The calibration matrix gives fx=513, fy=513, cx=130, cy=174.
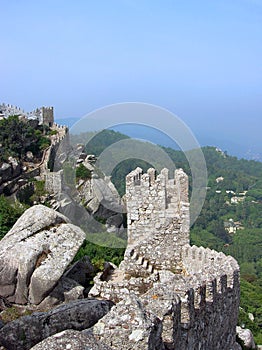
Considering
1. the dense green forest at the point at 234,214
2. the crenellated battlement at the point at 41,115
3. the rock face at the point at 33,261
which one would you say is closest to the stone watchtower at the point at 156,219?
the rock face at the point at 33,261

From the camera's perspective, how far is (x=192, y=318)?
715 centimetres

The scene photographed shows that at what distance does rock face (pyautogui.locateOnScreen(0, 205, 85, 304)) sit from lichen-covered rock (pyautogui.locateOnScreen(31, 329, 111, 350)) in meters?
5.66

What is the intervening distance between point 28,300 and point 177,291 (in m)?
3.90

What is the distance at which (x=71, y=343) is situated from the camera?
12.8ft

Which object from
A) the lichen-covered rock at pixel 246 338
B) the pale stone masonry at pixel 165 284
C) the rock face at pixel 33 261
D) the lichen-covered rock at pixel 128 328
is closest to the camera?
the lichen-covered rock at pixel 128 328

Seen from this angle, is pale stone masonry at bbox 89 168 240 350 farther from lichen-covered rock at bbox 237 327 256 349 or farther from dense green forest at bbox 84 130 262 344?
dense green forest at bbox 84 130 262 344

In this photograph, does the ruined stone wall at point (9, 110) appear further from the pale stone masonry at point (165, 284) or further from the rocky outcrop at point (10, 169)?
the pale stone masonry at point (165, 284)

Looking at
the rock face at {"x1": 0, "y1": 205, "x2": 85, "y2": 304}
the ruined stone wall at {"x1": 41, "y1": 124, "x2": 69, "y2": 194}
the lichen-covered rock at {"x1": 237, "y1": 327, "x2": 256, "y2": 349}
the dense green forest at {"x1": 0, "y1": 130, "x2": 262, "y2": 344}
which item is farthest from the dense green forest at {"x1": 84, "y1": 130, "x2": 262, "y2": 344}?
the rock face at {"x1": 0, "y1": 205, "x2": 85, "y2": 304}

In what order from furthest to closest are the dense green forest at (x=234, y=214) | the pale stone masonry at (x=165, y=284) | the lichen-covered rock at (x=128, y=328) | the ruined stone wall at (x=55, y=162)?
1. the dense green forest at (x=234, y=214)
2. the ruined stone wall at (x=55, y=162)
3. the pale stone masonry at (x=165, y=284)
4. the lichen-covered rock at (x=128, y=328)

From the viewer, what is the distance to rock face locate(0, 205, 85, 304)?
31.4ft

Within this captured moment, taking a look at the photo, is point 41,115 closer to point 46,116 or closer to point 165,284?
point 46,116

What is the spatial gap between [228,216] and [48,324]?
77162mm

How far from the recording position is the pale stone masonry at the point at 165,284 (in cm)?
448

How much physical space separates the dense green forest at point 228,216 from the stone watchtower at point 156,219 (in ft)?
4.19
